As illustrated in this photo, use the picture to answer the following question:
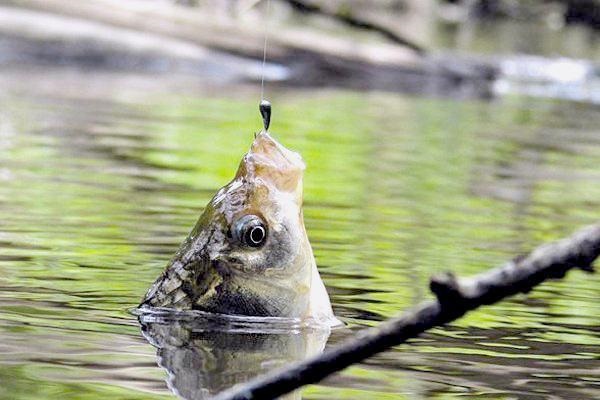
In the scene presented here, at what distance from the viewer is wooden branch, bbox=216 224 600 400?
2.69 meters

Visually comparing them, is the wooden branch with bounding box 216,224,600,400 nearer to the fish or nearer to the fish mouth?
the fish

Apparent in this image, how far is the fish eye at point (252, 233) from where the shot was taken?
483 cm

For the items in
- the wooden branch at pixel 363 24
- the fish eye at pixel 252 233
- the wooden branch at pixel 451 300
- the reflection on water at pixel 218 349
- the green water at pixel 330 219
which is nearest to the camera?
the wooden branch at pixel 451 300

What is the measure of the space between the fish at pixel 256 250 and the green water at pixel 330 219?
0.26 metres

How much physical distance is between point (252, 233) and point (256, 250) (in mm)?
52

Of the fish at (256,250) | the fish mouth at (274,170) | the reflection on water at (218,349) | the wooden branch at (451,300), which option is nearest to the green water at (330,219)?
the reflection on water at (218,349)

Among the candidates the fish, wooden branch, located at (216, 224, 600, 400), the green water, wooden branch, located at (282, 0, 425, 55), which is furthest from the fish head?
wooden branch, located at (282, 0, 425, 55)

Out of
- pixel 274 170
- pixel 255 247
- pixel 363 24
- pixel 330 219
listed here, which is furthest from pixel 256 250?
pixel 363 24

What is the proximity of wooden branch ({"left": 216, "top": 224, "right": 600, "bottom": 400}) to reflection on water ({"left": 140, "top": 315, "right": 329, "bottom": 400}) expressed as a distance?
1.31 metres

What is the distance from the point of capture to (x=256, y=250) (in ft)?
15.9

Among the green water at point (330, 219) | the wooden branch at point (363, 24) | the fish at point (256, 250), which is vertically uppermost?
the wooden branch at point (363, 24)

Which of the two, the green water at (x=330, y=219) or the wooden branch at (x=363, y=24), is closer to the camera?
the green water at (x=330, y=219)

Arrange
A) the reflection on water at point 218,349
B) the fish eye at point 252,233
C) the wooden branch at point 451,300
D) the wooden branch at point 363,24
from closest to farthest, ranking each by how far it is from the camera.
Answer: the wooden branch at point 451,300 < the reflection on water at point 218,349 < the fish eye at point 252,233 < the wooden branch at point 363,24

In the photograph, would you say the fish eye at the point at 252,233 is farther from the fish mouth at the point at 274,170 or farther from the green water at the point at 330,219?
the green water at the point at 330,219
